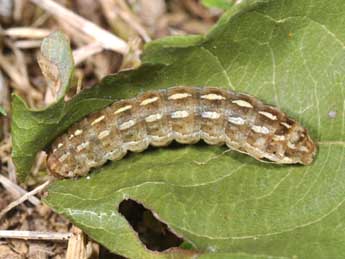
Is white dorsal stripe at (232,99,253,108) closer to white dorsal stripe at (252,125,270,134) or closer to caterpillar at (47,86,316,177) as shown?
caterpillar at (47,86,316,177)

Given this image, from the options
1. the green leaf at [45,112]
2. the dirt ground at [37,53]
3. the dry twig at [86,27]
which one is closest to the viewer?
the green leaf at [45,112]

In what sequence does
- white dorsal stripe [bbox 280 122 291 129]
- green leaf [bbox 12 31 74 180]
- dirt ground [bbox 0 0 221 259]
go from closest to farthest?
green leaf [bbox 12 31 74 180] < white dorsal stripe [bbox 280 122 291 129] < dirt ground [bbox 0 0 221 259]

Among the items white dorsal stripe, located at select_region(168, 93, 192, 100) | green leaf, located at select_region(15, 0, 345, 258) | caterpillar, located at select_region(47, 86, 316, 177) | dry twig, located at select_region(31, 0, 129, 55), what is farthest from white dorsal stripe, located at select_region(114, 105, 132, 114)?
dry twig, located at select_region(31, 0, 129, 55)

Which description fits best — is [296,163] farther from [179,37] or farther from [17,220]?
[17,220]

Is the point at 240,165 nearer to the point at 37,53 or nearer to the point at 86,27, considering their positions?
the point at 86,27

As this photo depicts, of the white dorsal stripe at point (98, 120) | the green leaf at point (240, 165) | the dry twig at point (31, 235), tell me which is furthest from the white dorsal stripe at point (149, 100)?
the dry twig at point (31, 235)

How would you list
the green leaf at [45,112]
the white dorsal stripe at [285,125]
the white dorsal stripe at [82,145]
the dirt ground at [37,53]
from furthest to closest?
the dirt ground at [37,53]
the white dorsal stripe at [82,145]
the white dorsal stripe at [285,125]
the green leaf at [45,112]

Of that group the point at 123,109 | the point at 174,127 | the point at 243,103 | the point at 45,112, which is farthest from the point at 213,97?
the point at 45,112

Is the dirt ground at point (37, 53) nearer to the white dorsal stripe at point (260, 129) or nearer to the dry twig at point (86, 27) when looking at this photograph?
the dry twig at point (86, 27)
